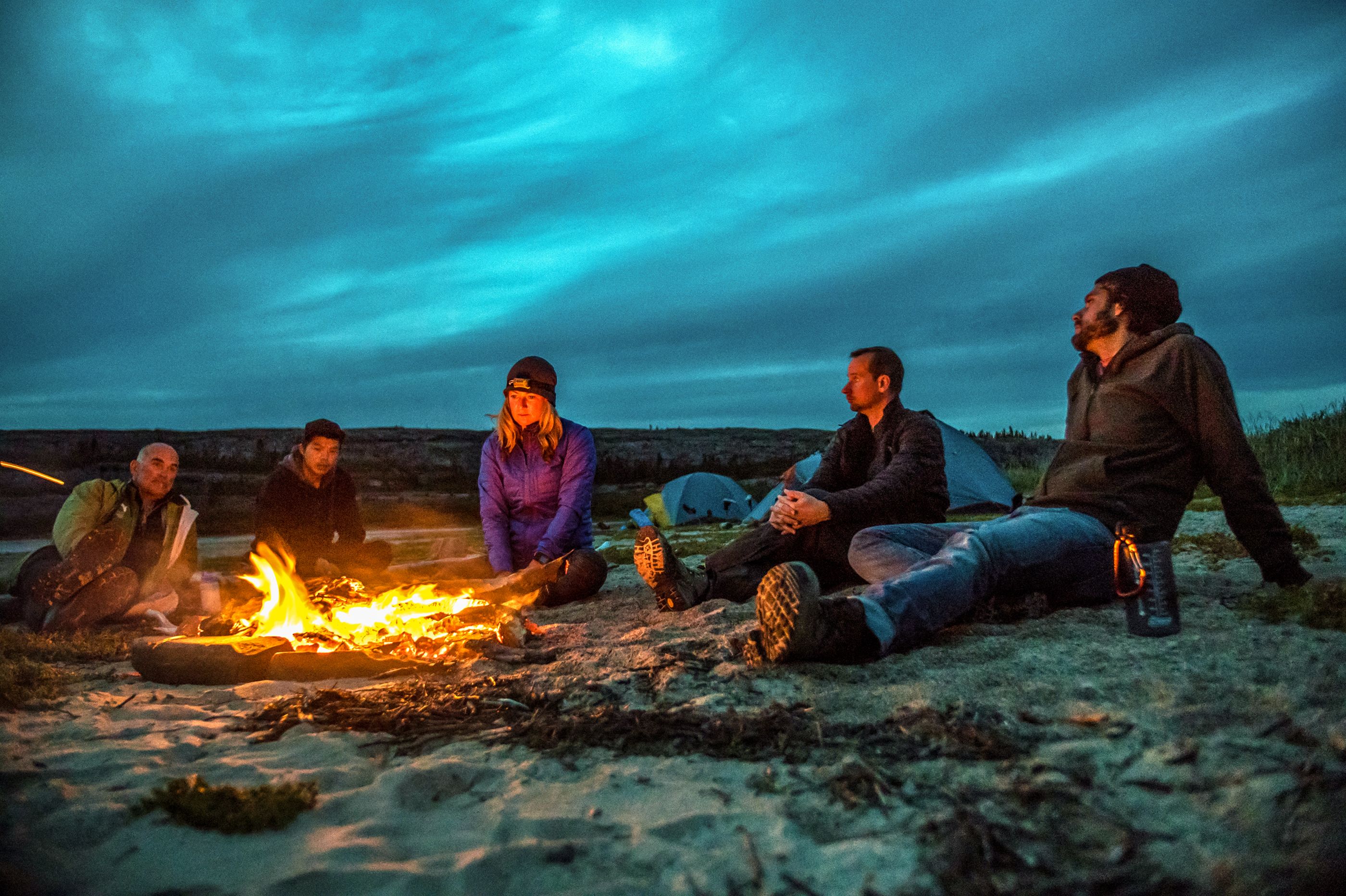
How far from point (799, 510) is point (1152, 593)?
1759 mm

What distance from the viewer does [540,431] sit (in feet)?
18.7

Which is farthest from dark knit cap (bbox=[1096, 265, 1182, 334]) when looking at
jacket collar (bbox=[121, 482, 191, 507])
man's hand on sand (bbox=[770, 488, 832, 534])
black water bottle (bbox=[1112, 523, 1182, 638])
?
jacket collar (bbox=[121, 482, 191, 507])

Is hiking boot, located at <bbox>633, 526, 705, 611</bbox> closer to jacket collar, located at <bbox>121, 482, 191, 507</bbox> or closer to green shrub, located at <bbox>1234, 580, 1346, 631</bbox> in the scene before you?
green shrub, located at <bbox>1234, 580, 1346, 631</bbox>

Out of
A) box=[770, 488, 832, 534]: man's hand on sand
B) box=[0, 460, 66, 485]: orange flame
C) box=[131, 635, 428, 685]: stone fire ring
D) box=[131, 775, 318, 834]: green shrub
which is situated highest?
box=[0, 460, 66, 485]: orange flame

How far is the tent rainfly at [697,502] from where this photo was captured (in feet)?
45.1

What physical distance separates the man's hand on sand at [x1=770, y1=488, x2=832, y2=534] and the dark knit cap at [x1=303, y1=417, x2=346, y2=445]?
380 centimetres

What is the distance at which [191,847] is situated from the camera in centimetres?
184

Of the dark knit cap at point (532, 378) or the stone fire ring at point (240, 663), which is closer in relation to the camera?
the stone fire ring at point (240, 663)

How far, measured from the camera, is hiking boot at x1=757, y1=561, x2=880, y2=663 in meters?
2.76

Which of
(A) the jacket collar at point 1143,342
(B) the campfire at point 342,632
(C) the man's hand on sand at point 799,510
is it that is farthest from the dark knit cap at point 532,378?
(A) the jacket collar at point 1143,342

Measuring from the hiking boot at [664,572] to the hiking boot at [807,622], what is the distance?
159cm

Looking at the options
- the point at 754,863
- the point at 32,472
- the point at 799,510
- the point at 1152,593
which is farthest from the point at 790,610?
the point at 32,472

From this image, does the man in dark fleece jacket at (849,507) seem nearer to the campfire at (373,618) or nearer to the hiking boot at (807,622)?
the campfire at (373,618)

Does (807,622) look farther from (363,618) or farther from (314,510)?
(314,510)
